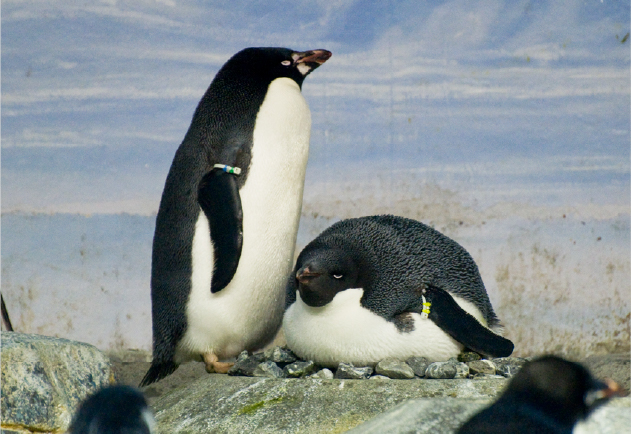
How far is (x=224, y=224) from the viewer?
94.5 inches

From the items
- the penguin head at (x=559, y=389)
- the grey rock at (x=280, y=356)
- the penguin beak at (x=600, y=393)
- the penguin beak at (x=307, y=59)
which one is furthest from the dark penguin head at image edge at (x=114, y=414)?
the penguin beak at (x=307, y=59)

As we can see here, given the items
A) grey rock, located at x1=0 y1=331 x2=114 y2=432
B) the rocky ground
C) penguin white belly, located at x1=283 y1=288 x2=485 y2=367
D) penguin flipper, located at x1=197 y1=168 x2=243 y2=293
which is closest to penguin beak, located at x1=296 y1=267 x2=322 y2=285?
penguin white belly, located at x1=283 y1=288 x2=485 y2=367

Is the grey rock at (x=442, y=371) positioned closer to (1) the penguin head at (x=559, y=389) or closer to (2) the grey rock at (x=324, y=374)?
(2) the grey rock at (x=324, y=374)

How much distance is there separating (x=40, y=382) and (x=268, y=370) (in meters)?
0.69

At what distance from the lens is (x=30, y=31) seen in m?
4.30

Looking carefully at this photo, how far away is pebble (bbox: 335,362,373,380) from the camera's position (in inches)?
76.2

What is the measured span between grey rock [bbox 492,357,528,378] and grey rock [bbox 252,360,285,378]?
67 cm

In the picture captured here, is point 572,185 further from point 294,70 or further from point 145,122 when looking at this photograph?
point 145,122

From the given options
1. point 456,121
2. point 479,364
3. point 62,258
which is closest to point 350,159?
point 456,121

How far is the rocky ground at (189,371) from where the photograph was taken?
10.7ft

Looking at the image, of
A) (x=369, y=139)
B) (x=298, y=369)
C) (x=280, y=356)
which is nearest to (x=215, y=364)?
(x=280, y=356)

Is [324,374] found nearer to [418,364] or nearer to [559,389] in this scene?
[418,364]

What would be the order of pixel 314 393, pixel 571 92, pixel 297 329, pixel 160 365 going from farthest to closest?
1. pixel 571 92
2. pixel 160 365
3. pixel 297 329
4. pixel 314 393

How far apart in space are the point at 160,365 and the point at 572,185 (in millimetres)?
2706
